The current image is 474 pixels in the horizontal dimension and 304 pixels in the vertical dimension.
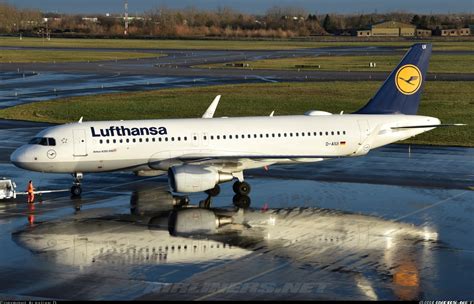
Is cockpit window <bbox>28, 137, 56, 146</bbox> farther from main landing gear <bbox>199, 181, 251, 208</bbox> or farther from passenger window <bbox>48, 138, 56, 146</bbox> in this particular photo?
main landing gear <bbox>199, 181, 251, 208</bbox>

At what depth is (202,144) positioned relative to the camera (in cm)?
4191

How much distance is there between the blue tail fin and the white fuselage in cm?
177

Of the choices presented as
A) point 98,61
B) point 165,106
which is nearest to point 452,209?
point 165,106

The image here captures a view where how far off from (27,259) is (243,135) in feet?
52.1

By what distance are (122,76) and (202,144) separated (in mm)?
78835

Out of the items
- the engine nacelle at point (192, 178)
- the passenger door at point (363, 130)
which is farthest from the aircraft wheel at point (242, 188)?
the passenger door at point (363, 130)

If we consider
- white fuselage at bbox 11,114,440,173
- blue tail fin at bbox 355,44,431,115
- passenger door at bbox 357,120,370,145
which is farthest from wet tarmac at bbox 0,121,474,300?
blue tail fin at bbox 355,44,431,115

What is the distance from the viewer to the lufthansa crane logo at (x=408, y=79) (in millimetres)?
47000

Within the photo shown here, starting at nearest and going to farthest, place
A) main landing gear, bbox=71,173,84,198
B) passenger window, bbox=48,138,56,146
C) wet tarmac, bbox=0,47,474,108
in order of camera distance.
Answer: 1. passenger window, bbox=48,138,56,146
2. main landing gear, bbox=71,173,84,198
3. wet tarmac, bbox=0,47,474,108

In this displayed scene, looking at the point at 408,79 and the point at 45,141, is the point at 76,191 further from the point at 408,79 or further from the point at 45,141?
the point at 408,79

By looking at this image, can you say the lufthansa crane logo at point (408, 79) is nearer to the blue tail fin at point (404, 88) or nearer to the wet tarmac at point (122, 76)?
the blue tail fin at point (404, 88)

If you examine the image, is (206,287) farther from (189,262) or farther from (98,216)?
(98,216)

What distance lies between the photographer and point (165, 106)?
79.9 m

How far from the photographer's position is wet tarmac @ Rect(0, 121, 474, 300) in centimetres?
2650
